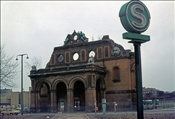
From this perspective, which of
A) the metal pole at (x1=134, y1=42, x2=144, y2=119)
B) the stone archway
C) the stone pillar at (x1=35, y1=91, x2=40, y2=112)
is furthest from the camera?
the stone archway

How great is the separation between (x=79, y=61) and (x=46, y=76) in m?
7.23

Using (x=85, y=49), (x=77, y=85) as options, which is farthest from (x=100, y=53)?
(x=77, y=85)

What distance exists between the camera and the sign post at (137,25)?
14.1m

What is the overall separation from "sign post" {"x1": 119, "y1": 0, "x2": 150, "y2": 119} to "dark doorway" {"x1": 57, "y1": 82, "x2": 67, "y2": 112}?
46.0 metres

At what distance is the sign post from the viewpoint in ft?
46.4

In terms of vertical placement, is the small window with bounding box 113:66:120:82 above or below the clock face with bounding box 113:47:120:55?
below

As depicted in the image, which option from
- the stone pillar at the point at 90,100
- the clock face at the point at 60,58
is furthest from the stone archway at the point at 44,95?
the stone pillar at the point at 90,100

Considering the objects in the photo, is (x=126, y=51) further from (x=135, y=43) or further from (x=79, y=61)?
(x=135, y=43)

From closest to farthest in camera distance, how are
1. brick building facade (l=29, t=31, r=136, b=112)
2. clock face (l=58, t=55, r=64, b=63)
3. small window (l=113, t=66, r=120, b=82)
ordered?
brick building facade (l=29, t=31, r=136, b=112), small window (l=113, t=66, r=120, b=82), clock face (l=58, t=55, r=64, b=63)

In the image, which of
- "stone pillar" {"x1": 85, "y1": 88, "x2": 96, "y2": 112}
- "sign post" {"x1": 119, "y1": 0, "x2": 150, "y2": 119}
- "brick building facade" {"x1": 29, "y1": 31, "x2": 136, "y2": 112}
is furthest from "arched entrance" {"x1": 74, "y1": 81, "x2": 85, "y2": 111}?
"sign post" {"x1": 119, "y1": 0, "x2": 150, "y2": 119}

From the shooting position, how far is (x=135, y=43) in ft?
48.7

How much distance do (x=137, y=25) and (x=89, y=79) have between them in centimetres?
3990

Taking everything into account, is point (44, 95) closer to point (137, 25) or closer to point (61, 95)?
point (61, 95)

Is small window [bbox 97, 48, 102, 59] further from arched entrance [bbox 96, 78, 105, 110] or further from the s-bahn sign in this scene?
the s-bahn sign
